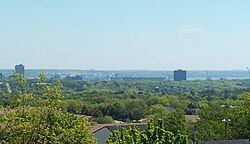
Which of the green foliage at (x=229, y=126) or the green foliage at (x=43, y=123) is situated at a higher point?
the green foliage at (x=43, y=123)

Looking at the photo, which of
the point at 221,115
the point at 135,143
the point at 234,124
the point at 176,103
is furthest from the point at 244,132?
the point at 176,103

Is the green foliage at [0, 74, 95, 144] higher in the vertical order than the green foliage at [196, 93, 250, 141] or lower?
higher

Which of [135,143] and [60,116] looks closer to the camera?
[135,143]

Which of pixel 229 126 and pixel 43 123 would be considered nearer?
pixel 43 123

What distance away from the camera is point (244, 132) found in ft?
139

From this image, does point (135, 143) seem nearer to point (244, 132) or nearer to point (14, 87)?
point (14, 87)

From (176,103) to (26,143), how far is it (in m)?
79.4

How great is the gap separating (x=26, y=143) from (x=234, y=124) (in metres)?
23.5

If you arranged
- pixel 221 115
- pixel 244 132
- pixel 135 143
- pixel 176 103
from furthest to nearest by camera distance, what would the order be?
1. pixel 176 103
2. pixel 221 115
3. pixel 244 132
4. pixel 135 143

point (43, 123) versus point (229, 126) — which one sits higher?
point (43, 123)

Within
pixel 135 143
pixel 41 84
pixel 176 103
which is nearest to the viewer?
pixel 135 143

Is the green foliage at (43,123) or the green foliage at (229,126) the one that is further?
the green foliage at (229,126)

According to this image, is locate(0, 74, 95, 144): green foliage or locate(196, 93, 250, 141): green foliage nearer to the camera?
locate(0, 74, 95, 144): green foliage

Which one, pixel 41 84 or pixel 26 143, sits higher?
pixel 41 84
